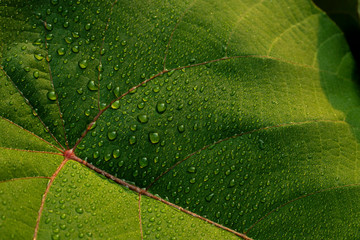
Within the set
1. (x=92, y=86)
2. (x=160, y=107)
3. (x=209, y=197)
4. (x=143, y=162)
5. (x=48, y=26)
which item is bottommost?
(x=209, y=197)

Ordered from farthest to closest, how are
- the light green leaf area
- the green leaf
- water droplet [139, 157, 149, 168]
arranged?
the green leaf → water droplet [139, 157, 149, 168] → the light green leaf area

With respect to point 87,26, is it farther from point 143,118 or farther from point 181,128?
point 181,128

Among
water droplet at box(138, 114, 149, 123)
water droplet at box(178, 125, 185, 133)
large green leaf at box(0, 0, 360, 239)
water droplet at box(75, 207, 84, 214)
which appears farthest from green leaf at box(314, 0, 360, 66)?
water droplet at box(75, 207, 84, 214)

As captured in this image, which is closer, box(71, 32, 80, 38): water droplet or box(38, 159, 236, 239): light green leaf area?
box(38, 159, 236, 239): light green leaf area

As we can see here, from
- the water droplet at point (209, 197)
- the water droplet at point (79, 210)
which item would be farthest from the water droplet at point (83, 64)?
the water droplet at point (209, 197)

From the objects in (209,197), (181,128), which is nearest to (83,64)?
(181,128)

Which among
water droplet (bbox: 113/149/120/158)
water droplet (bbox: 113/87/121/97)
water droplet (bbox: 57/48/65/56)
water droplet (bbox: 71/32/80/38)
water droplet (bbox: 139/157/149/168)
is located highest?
water droplet (bbox: 71/32/80/38)

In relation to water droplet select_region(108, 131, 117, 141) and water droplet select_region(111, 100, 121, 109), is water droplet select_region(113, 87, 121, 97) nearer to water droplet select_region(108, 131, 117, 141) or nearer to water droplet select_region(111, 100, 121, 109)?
water droplet select_region(111, 100, 121, 109)

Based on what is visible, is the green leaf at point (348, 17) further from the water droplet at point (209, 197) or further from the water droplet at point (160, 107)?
the water droplet at point (209, 197)

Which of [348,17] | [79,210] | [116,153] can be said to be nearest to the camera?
[79,210]
